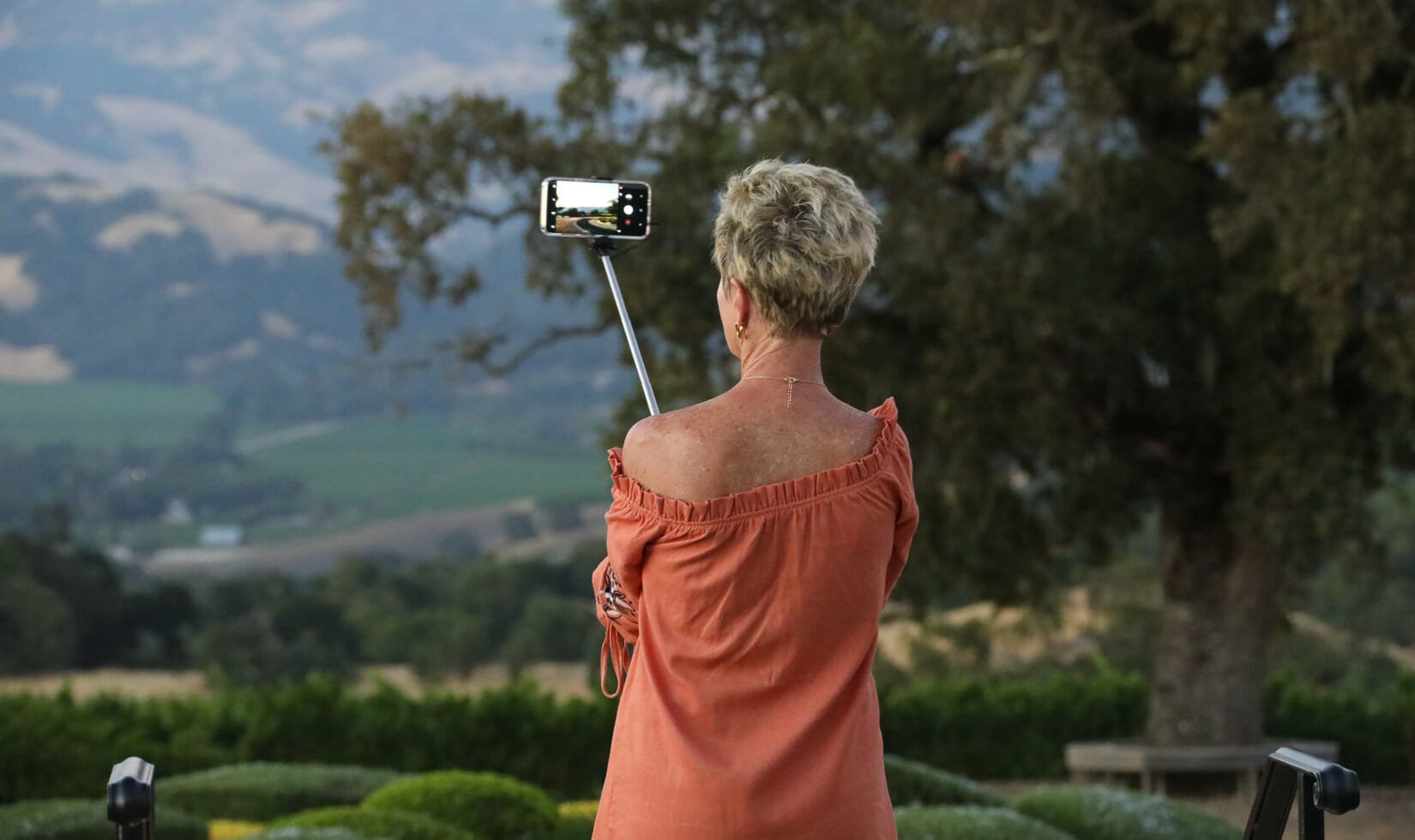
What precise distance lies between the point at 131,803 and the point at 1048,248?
1025cm

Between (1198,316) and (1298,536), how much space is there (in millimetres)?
1682

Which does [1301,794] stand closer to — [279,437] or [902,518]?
[902,518]

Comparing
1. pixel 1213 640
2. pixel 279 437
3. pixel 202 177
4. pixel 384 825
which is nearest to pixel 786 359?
pixel 384 825

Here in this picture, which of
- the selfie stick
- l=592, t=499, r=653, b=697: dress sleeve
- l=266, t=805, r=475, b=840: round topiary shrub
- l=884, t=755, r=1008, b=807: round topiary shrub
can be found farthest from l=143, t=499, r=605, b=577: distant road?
l=592, t=499, r=653, b=697: dress sleeve

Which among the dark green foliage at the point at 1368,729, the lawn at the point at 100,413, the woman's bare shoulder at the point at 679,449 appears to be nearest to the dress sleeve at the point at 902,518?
the woman's bare shoulder at the point at 679,449

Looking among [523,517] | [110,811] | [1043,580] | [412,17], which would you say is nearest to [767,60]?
[1043,580]

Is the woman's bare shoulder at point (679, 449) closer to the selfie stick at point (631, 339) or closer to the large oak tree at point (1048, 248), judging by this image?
the selfie stick at point (631, 339)

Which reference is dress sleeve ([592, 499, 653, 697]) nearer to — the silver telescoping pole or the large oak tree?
the silver telescoping pole

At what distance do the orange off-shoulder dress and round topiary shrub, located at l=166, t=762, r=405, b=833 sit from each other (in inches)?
268

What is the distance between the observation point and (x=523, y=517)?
2763 inches

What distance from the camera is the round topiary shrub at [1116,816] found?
7.14 m

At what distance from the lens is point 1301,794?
8.91 feet

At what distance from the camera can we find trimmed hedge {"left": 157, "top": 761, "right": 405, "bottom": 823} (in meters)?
8.64

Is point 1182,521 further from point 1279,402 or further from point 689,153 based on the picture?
point 689,153
